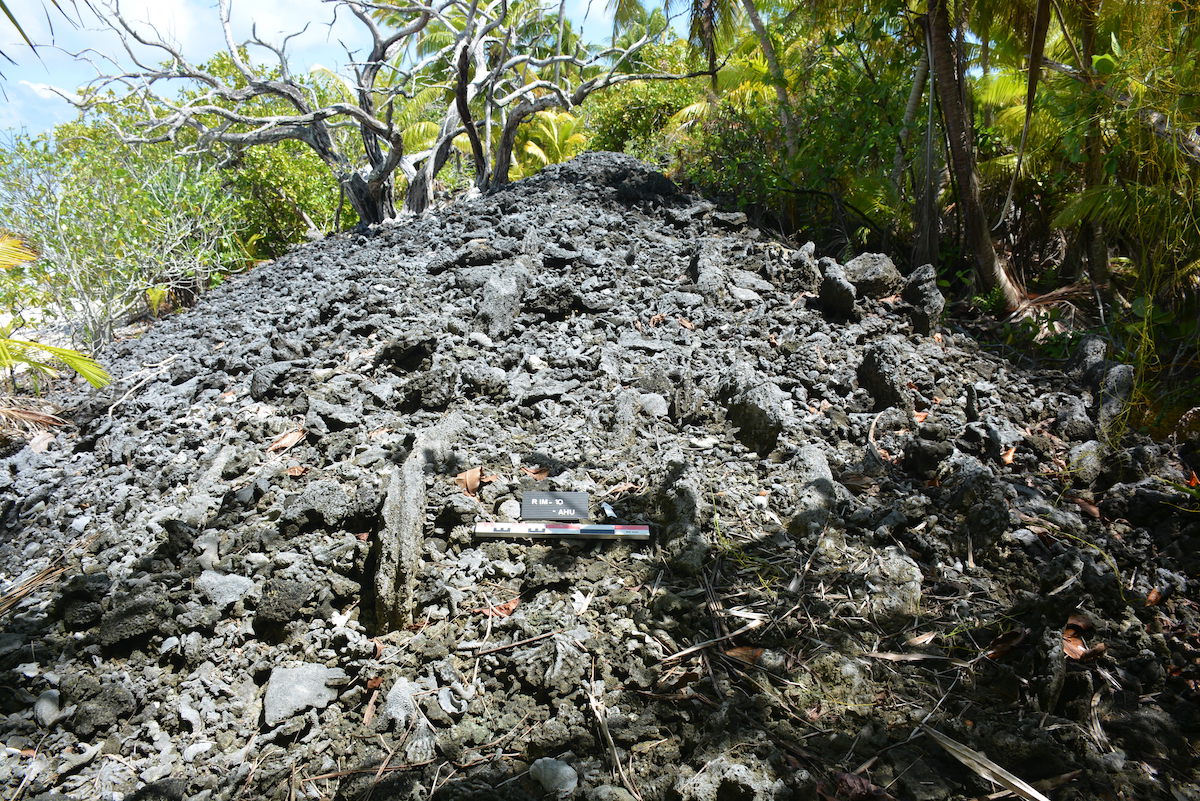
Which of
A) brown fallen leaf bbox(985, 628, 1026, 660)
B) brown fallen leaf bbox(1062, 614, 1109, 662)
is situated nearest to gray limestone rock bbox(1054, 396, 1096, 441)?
brown fallen leaf bbox(1062, 614, 1109, 662)

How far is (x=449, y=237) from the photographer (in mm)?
5539

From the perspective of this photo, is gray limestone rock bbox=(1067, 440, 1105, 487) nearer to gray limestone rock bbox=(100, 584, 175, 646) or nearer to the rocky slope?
the rocky slope

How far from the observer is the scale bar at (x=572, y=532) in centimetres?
265

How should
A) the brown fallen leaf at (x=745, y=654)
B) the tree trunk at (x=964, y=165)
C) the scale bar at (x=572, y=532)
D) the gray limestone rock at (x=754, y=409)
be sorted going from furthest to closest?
1. the tree trunk at (x=964, y=165)
2. the gray limestone rock at (x=754, y=409)
3. the scale bar at (x=572, y=532)
4. the brown fallen leaf at (x=745, y=654)

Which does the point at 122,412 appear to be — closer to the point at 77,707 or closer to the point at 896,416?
the point at 77,707

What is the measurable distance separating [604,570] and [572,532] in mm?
212

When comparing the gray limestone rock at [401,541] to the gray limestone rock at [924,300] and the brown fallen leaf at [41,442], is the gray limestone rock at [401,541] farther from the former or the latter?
the gray limestone rock at [924,300]

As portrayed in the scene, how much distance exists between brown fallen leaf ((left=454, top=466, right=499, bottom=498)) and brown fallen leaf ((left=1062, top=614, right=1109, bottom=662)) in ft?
7.16

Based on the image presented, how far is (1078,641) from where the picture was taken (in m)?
2.25

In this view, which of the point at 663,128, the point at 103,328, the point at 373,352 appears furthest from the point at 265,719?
the point at 663,128

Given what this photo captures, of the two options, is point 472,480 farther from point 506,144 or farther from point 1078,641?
point 506,144

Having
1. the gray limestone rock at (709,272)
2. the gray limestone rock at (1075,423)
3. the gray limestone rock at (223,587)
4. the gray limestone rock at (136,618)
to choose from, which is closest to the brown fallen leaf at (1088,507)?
the gray limestone rock at (1075,423)

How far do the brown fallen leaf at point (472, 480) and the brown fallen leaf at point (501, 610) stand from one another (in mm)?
578

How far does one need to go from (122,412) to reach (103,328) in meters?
3.24
